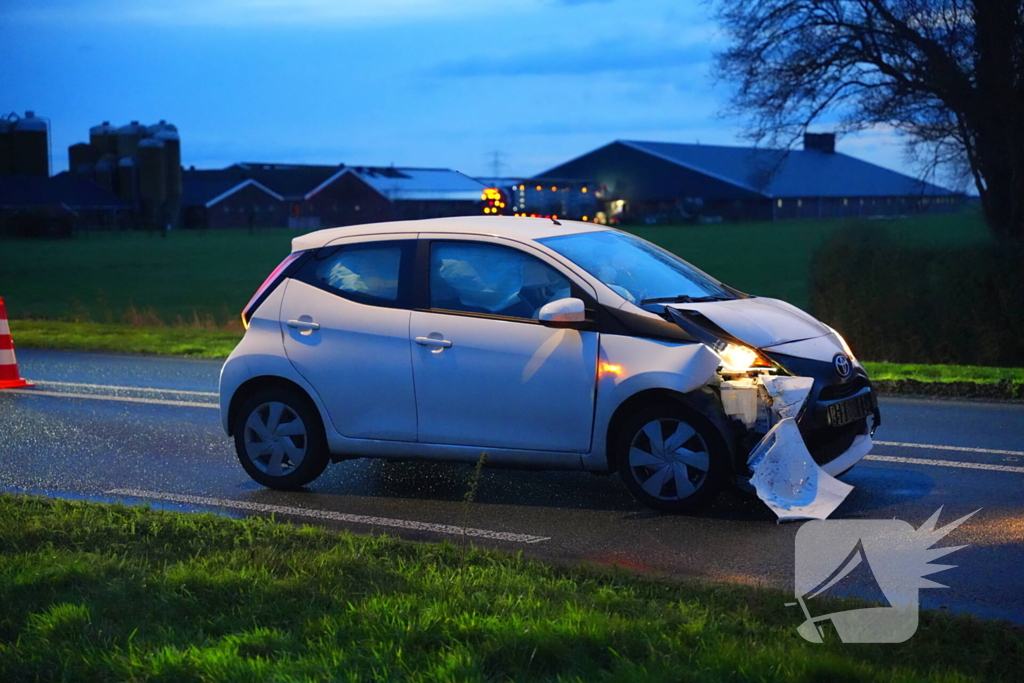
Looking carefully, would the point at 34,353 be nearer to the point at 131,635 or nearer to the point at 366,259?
the point at 366,259

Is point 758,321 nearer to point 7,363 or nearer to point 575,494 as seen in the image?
point 575,494

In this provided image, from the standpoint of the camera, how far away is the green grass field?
79.5 feet

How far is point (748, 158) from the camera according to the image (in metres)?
24.0

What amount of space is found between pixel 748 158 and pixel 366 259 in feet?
56.0

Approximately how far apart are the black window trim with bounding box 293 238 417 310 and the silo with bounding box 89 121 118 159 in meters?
104

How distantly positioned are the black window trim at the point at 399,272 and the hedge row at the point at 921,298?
1148cm

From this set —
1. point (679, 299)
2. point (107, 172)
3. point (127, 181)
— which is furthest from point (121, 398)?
point (107, 172)

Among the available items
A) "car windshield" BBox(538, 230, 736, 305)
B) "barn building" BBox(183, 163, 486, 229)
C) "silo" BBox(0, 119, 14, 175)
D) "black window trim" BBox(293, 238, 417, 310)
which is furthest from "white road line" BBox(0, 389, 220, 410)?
"silo" BBox(0, 119, 14, 175)

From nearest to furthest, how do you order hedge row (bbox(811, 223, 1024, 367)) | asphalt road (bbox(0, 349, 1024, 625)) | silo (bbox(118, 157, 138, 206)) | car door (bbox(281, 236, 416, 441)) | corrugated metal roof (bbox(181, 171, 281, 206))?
asphalt road (bbox(0, 349, 1024, 625)) → car door (bbox(281, 236, 416, 441)) → hedge row (bbox(811, 223, 1024, 367)) → silo (bbox(118, 157, 138, 206)) → corrugated metal roof (bbox(181, 171, 281, 206))

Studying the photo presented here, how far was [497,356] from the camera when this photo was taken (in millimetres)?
7590

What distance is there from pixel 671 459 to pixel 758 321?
1.02 meters

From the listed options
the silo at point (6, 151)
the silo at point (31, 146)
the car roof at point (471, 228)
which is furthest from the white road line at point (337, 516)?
the silo at point (6, 151)

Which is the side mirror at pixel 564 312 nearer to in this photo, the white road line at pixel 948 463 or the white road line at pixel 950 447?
the white road line at pixel 948 463

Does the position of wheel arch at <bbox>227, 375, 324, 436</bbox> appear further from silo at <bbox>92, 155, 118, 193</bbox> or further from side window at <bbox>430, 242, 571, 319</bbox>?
silo at <bbox>92, 155, 118, 193</bbox>
